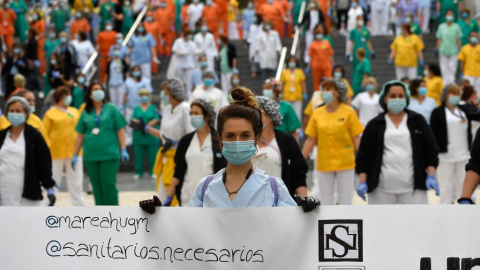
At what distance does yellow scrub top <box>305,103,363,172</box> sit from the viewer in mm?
9930

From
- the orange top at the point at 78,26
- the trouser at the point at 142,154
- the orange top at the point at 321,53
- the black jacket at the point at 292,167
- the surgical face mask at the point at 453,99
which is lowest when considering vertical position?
the trouser at the point at 142,154

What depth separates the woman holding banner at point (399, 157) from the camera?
831 centimetres

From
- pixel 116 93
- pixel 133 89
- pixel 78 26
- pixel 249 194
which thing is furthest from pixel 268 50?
pixel 249 194

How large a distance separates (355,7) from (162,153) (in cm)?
1521

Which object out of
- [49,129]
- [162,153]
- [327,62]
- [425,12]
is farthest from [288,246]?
[425,12]

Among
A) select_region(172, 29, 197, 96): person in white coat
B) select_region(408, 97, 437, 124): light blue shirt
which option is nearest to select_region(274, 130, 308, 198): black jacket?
select_region(408, 97, 437, 124): light blue shirt

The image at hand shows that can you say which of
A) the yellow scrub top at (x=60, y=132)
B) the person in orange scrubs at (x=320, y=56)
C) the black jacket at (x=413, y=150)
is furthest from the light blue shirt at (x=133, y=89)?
the black jacket at (x=413, y=150)

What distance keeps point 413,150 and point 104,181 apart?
14.1ft

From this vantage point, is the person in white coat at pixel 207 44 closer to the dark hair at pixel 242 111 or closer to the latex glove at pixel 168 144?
the latex glove at pixel 168 144

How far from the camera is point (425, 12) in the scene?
80.5 feet

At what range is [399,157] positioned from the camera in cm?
830

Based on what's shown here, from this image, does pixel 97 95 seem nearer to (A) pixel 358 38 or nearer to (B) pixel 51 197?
(B) pixel 51 197

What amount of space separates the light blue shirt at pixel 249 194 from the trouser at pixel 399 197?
347cm

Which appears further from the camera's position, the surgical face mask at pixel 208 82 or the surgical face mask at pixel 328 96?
the surgical face mask at pixel 208 82
